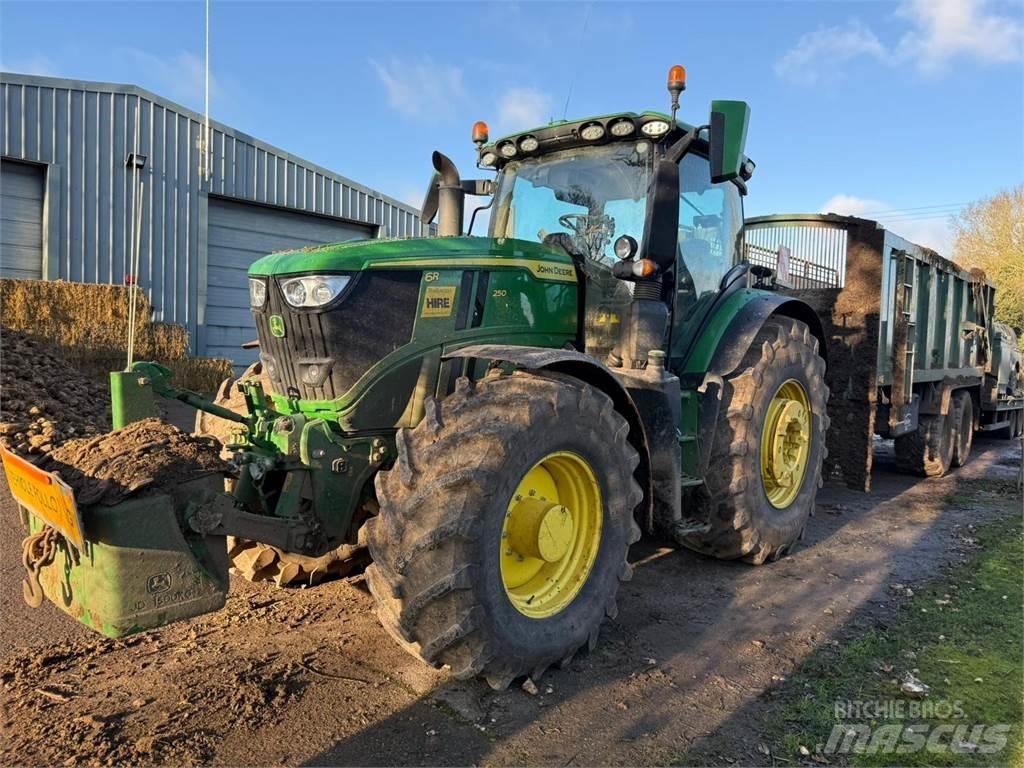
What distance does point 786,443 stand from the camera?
18.4ft

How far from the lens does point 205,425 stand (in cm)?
460

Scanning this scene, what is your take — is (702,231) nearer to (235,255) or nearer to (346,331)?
(346,331)

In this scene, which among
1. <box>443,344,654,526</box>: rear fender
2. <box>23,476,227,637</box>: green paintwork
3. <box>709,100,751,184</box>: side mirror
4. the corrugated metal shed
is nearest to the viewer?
<box>23,476,227,637</box>: green paintwork

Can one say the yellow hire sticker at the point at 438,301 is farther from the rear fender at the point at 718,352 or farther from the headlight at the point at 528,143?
the rear fender at the point at 718,352

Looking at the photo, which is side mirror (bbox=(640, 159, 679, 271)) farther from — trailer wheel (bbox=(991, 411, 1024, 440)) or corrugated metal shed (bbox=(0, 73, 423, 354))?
trailer wheel (bbox=(991, 411, 1024, 440))

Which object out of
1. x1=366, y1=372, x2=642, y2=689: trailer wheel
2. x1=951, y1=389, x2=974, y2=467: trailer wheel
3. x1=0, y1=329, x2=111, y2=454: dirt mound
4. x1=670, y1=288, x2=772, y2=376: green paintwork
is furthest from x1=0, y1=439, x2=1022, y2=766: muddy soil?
x1=951, y1=389, x2=974, y2=467: trailer wheel

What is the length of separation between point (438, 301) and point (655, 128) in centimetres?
189

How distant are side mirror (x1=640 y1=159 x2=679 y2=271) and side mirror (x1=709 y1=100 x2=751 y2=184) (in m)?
0.41

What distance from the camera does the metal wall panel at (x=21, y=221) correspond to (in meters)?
11.0

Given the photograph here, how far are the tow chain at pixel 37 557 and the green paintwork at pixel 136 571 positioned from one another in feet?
0.22

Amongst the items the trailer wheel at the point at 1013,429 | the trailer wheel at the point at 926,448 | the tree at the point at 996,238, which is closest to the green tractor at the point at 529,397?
the trailer wheel at the point at 926,448

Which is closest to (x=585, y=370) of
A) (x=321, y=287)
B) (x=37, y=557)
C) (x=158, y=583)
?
(x=321, y=287)

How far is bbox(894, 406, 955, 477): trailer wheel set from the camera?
29.2 feet

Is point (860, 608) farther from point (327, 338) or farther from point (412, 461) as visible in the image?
point (327, 338)
